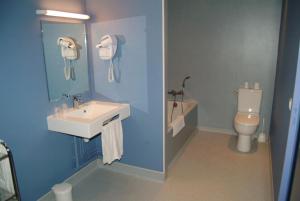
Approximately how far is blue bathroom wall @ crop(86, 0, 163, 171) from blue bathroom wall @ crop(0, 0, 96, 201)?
46 centimetres

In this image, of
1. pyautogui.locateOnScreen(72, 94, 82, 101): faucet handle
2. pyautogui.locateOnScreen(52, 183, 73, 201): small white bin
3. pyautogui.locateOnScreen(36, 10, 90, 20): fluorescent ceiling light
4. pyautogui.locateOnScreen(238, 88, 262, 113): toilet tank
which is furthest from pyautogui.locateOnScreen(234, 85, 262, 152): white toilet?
pyautogui.locateOnScreen(36, 10, 90, 20): fluorescent ceiling light

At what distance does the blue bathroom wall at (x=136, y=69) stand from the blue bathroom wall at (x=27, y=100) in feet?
1.50

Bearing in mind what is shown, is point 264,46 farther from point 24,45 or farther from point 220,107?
point 24,45

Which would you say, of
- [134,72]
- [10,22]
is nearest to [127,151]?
[134,72]

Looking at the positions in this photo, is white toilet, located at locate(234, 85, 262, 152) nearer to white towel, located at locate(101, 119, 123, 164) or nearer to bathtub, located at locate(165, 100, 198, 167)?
bathtub, located at locate(165, 100, 198, 167)

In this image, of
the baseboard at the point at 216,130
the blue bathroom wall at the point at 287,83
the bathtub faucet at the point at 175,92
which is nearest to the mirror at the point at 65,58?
the bathtub faucet at the point at 175,92

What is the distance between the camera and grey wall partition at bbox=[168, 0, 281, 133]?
3393 millimetres

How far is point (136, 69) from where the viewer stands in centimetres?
254

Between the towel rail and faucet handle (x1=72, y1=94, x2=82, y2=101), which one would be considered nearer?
the towel rail

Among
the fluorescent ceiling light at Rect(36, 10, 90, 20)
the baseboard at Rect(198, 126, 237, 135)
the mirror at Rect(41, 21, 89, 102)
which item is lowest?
the baseboard at Rect(198, 126, 237, 135)

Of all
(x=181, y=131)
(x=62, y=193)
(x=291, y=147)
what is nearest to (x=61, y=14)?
(x=62, y=193)

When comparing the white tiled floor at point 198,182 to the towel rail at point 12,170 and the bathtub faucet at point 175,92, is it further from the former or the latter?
the bathtub faucet at point 175,92

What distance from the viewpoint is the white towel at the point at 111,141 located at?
2.35 metres

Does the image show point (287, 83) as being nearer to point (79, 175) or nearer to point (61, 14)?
point (61, 14)
